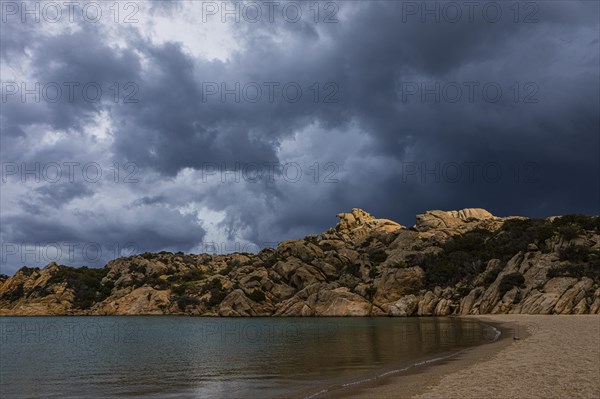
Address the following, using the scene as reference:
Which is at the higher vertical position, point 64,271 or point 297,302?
point 64,271

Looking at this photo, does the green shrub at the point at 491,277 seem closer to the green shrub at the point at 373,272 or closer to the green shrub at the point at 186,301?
the green shrub at the point at 373,272

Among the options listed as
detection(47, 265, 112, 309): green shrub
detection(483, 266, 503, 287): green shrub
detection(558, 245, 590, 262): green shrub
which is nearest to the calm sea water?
detection(558, 245, 590, 262): green shrub

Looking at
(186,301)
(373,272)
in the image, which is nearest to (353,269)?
(373,272)

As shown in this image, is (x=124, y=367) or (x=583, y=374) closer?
(x=583, y=374)

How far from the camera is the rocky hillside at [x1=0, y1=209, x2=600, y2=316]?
316 ft

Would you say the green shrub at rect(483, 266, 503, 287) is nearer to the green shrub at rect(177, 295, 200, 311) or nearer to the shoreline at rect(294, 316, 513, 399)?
the green shrub at rect(177, 295, 200, 311)

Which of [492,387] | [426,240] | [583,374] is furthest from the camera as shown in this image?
[426,240]

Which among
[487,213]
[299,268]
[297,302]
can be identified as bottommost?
[297,302]

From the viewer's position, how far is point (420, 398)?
17.3m

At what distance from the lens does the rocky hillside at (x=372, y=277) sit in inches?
3789

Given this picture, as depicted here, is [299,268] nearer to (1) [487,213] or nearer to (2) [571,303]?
(2) [571,303]

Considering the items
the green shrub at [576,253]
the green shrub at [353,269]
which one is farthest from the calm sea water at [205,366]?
the green shrub at [353,269]

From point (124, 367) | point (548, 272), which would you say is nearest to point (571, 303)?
point (548, 272)

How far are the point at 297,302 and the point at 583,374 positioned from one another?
103986mm
